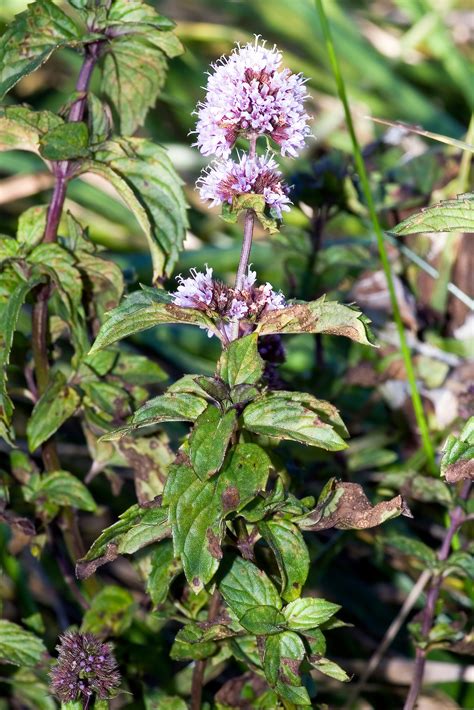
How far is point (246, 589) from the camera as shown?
112cm

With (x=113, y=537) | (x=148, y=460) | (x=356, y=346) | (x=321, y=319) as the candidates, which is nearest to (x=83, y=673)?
(x=113, y=537)

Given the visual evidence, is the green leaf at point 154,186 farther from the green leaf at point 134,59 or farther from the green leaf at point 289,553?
the green leaf at point 289,553

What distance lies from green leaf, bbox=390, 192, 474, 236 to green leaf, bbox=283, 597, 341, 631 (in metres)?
0.43

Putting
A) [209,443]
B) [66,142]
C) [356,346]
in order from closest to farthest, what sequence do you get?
1. [209,443]
2. [66,142]
3. [356,346]

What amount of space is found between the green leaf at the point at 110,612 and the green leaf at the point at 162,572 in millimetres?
283

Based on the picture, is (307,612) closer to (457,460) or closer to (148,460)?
(457,460)

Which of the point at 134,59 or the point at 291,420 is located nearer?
the point at 291,420

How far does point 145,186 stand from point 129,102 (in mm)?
186

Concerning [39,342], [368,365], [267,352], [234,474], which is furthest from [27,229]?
[368,365]

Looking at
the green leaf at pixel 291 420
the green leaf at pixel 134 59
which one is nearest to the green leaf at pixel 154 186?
the green leaf at pixel 134 59

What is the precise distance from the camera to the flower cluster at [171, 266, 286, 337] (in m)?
1.05

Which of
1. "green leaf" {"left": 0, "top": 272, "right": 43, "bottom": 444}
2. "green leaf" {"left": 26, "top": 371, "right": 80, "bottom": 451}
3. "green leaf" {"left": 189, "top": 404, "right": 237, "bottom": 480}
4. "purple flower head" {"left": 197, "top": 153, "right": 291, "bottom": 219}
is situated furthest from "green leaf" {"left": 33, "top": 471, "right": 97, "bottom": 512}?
"purple flower head" {"left": 197, "top": 153, "right": 291, "bottom": 219}

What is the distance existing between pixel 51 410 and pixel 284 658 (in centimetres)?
49

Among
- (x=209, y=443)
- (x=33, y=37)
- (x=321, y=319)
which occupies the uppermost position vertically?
(x=33, y=37)
